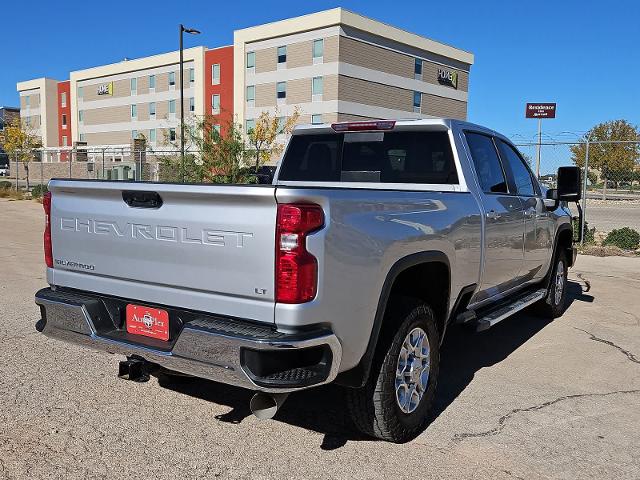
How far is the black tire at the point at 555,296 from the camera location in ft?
22.6

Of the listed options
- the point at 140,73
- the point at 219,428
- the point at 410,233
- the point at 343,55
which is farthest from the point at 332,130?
the point at 140,73

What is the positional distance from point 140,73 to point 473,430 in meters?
64.8

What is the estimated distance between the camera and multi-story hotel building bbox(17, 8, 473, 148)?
46.8 m

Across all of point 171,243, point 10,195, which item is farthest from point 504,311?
point 10,195

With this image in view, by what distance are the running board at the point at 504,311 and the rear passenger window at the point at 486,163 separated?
1.00 metres

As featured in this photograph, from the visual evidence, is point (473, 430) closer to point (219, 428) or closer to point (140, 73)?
point (219, 428)

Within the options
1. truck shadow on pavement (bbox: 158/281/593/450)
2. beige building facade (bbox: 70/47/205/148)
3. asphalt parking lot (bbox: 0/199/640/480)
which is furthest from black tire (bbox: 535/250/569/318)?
beige building facade (bbox: 70/47/205/148)

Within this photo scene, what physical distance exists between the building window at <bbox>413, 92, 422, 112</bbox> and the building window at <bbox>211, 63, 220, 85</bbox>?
57.8 feet

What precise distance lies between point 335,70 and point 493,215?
142 ft

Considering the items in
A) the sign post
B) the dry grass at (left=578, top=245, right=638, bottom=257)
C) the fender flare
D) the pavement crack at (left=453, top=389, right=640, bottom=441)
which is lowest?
the pavement crack at (left=453, top=389, right=640, bottom=441)

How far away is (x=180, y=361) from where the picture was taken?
123 inches

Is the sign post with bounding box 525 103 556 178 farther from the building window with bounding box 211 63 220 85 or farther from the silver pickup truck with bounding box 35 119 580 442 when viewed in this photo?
the silver pickup truck with bounding box 35 119 580 442

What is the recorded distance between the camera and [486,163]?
520cm

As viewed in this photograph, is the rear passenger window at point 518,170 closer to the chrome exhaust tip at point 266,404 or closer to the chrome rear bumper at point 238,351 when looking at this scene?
the chrome rear bumper at point 238,351
